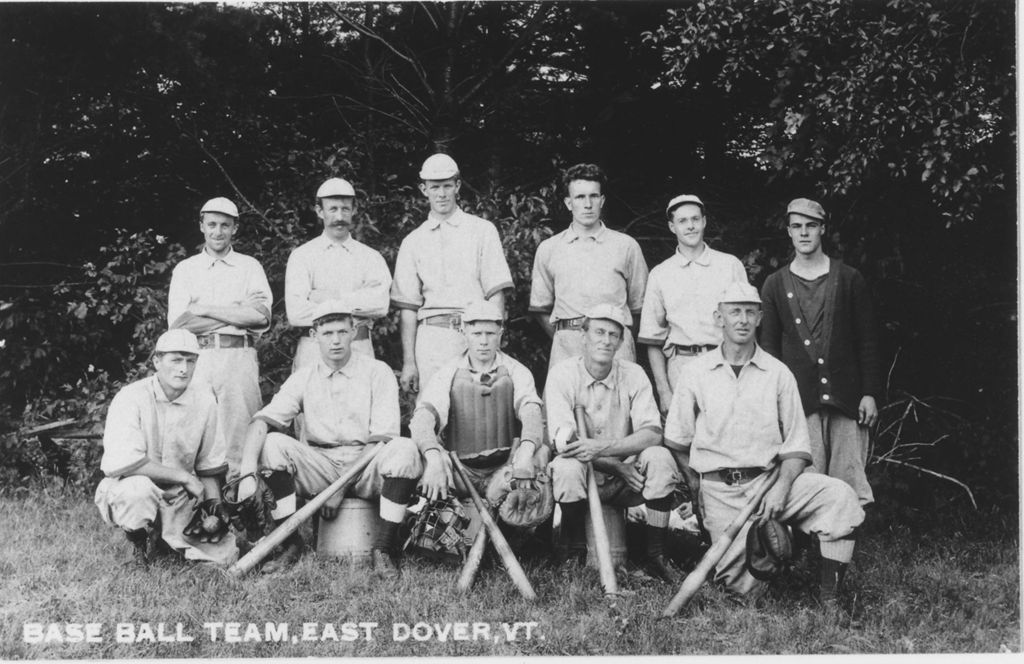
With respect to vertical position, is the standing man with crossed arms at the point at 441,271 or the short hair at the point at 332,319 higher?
the standing man with crossed arms at the point at 441,271

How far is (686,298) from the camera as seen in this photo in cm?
635

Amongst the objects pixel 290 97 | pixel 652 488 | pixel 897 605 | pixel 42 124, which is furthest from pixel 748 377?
pixel 42 124

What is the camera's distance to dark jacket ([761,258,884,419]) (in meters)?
6.00

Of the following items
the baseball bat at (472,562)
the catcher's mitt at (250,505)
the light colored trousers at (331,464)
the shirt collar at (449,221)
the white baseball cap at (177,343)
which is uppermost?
the shirt collar at (449,221)

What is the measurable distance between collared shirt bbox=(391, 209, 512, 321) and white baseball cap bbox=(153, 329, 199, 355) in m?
1.39

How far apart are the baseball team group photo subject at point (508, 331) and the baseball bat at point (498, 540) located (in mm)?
17

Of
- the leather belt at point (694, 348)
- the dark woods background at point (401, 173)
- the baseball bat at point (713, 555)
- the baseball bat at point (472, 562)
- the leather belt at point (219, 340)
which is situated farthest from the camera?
the dark woods background at point (401, 173)

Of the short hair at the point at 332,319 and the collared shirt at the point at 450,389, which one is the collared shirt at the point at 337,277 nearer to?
the short hair at the point at 332,319

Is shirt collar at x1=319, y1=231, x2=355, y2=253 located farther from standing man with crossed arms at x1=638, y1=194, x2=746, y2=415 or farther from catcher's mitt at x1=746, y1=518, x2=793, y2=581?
catcher's mitt at x1=746, y1=518, x2=793, y2=581

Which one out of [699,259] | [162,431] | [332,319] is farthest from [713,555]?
[162,431]

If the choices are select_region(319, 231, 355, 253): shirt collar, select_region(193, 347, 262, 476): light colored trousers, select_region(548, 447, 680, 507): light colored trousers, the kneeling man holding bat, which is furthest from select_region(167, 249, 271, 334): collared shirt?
the kneeling man holding bat

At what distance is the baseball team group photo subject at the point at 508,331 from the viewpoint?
17.3 ft

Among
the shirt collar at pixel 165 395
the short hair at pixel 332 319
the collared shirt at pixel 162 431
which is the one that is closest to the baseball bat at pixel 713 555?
the short hair at pixel 332 319

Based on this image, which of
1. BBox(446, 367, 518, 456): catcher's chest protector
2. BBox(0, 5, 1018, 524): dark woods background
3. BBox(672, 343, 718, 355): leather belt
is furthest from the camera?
BBox(0, 5, 1018, 524): dark woods background
